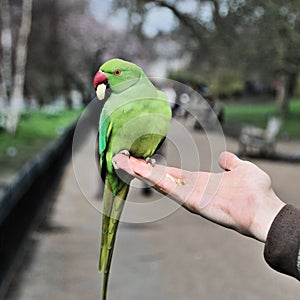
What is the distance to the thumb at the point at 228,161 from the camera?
1431mm

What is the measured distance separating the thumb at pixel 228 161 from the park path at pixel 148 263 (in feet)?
7.03

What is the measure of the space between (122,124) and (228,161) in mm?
294

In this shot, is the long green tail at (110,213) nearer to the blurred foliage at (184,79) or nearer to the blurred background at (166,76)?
the blurred background at (166,76)

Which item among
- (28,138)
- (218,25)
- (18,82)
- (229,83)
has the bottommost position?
(28,138)

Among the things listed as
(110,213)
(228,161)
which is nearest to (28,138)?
(228,161)

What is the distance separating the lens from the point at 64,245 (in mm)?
5660

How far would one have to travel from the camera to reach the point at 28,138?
1287cm

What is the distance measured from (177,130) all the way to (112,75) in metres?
0.25

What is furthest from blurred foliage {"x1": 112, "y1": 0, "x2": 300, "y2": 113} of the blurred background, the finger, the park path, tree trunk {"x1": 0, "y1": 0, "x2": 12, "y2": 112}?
tree trunk {"x1": 0, "y1": 0, "x2": 12, "y2": 112}

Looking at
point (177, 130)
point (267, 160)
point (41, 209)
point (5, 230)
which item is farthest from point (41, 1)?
point (267, 160)

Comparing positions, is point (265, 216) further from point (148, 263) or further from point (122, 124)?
point (148, 263)

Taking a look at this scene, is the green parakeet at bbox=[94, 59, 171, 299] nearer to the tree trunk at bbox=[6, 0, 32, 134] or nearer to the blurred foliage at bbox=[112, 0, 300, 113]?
the blurred foliage at bbox=[112, 0, 300, 113]

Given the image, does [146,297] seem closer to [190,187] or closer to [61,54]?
[61,54]

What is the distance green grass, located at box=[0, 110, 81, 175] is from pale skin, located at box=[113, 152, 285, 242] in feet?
24.2
